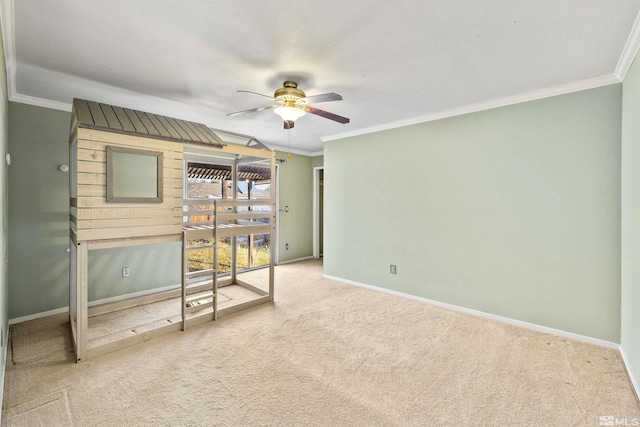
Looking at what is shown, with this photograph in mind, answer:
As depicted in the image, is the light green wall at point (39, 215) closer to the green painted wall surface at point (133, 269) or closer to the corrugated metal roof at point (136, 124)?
the green painted wall surface at point (133, 269)

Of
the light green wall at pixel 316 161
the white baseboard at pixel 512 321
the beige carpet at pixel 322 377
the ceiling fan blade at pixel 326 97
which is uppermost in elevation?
the light green wall at pixel 316 161

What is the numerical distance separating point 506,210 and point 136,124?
4.07 m

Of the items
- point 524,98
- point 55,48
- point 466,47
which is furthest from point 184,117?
point 524,98

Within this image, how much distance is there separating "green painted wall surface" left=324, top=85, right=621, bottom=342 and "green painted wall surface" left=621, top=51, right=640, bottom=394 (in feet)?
0.54

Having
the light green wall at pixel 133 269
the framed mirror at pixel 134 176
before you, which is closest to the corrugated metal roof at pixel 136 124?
the framed mirror at pixel 134 176

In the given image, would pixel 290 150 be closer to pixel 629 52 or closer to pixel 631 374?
Result: pixel 629 52

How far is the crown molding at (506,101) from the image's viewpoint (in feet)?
8.78

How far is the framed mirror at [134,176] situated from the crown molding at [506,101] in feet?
9.74

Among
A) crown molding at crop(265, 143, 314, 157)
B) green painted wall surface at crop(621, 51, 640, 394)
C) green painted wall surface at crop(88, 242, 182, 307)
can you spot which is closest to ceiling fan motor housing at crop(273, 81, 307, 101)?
green painted wall surface at crop(621, 51, 640, 394)

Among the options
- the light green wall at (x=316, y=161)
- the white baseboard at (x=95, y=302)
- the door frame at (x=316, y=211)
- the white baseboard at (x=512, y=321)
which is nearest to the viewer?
the white baseboard at (x=512, y=321)

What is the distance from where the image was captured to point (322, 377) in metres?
2.29

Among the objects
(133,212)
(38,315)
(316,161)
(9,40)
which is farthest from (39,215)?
(316,161)

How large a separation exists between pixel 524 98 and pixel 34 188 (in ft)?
18.1

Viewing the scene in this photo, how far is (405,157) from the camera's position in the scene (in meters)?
4.12
